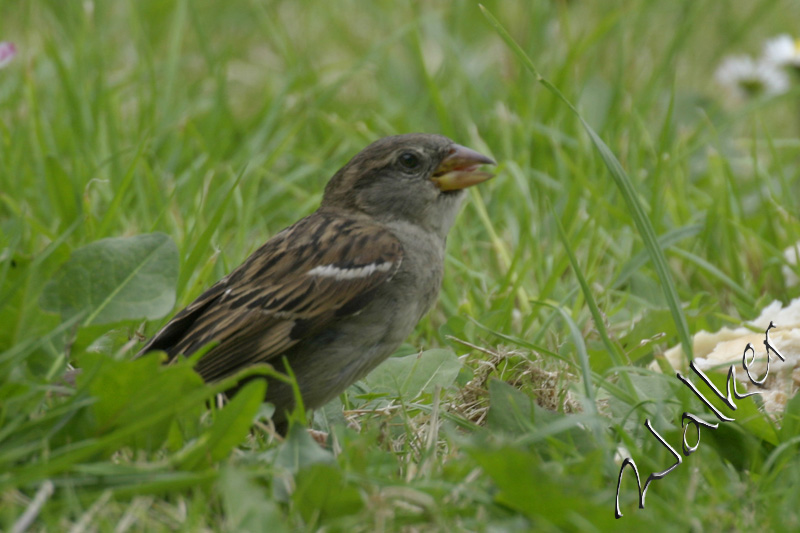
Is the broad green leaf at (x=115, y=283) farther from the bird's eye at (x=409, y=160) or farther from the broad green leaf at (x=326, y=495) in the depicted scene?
the bird's eye at (x=409, y=160)

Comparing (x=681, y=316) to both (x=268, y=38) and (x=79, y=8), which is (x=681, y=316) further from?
(x=268, y=38)

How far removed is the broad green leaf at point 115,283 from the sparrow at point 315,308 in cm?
20

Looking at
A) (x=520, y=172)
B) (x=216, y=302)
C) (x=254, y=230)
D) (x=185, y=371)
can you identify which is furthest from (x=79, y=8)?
(x=185, y=371)

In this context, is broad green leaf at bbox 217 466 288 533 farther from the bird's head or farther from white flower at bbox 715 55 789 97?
white flower at bbox 715 55 789 97

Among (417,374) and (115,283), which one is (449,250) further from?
(115,283)

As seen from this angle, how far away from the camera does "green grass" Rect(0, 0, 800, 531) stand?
2023 millimetres

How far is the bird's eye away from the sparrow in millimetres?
251

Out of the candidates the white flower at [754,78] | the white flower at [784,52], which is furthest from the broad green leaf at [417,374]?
the white flower at [754,78]

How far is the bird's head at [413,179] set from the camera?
329 centimetres

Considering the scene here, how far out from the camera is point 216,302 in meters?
2.88

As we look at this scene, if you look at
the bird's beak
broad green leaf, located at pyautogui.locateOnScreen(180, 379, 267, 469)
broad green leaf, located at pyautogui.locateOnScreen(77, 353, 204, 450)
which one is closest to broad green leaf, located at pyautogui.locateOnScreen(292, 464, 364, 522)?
broad green leaf, located at pyautogui.locateOnScreen(180, 379, 267, 469)

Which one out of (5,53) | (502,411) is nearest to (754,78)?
(502,411)

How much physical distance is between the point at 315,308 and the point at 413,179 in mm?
700

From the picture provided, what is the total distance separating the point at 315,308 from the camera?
281 centimetres
